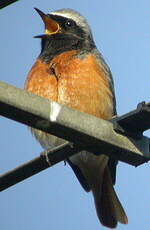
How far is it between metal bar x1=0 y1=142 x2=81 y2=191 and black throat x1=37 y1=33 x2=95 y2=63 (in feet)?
12.6

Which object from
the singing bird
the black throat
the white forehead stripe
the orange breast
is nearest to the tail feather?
the singing bird

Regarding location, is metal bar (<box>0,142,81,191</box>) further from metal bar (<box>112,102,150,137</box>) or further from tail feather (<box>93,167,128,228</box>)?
tail feather (<box>93,167,128,228</box>)

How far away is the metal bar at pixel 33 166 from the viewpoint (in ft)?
12.7

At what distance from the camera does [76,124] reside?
344 centimetres

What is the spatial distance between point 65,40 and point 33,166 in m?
4.37

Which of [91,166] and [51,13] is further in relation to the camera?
[51,13]

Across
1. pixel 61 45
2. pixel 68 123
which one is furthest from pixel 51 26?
pixel 68 123

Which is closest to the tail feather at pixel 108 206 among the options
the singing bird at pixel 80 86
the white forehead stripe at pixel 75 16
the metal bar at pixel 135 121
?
the singing bird at pixel 80 86

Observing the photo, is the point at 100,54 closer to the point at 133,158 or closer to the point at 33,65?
the point at 33,65

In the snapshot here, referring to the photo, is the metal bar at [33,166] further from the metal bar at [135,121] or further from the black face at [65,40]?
the black face at [65,40]

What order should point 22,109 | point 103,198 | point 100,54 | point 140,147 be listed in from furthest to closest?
1. point 100,54
2. point 103,198
3. point 140,147
4. point 22,109

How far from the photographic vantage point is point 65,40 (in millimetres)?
8180

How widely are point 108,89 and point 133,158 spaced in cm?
390

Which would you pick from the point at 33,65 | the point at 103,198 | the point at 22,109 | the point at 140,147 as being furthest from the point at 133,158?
the point at 33,65
